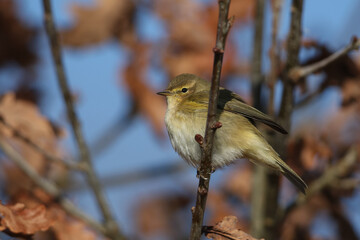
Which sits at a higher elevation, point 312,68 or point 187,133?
point 312,68

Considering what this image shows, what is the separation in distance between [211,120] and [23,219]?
99 centimetres

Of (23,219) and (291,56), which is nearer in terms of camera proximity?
(23,219)

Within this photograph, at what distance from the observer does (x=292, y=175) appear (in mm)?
3141

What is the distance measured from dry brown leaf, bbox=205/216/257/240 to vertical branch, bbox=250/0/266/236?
1.24m

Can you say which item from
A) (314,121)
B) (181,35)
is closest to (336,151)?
(314,121)

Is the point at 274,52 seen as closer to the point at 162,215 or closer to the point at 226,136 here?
the point at 226,136

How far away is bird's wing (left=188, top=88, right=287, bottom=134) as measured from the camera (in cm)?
287

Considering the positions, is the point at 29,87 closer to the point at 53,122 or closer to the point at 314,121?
the point at 53,122

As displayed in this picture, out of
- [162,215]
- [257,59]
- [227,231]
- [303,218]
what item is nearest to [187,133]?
[227,231]

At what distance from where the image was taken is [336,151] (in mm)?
4023

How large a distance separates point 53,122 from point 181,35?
5.63ft

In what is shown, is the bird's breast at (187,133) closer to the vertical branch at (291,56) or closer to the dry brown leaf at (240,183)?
the vertical branch at (291,56)

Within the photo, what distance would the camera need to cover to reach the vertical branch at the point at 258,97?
3.62 metres

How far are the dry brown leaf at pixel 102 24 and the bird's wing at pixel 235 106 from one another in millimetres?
1558
